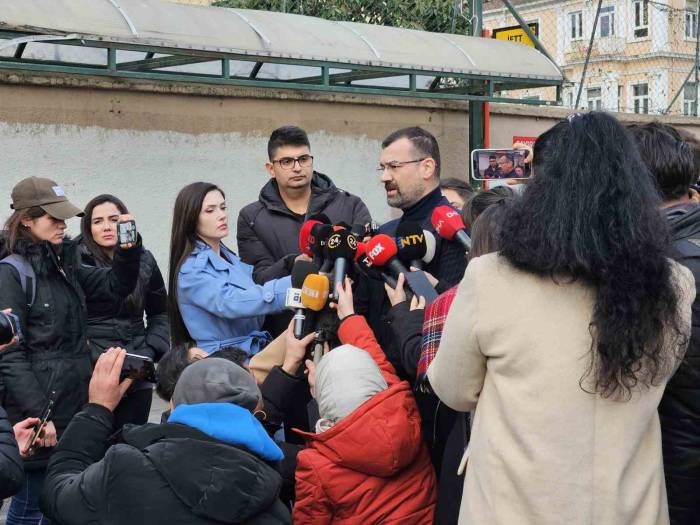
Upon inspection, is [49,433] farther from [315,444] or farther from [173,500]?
[173,500]

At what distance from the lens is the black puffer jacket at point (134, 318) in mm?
5547

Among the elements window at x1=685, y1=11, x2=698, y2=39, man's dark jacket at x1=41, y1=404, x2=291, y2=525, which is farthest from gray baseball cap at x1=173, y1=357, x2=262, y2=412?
window at x1=685, y1=11, x2=698, y2=39

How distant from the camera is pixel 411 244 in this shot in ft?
13.3

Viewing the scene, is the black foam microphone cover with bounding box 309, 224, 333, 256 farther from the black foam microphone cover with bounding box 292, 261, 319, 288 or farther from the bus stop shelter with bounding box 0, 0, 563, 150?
the bus stop shelter with bounding box 0, 0, 563, 150

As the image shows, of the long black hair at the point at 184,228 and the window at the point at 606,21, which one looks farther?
the window at the point at 606,21

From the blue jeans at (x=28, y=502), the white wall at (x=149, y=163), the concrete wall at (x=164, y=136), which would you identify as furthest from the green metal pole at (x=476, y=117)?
the blue jeans at (x=28, y=502)

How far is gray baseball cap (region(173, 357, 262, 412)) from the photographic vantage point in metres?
3.00

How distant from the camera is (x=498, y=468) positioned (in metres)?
2.76

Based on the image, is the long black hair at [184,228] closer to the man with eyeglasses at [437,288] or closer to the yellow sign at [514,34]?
the man with eyeglasses at [437,288]

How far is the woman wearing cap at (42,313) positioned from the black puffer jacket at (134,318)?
394 mm

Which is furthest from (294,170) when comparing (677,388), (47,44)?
(47,44)

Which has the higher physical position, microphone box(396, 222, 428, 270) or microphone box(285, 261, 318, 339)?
microphone box(396, 222, 428, 270)

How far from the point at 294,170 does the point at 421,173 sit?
95 cm

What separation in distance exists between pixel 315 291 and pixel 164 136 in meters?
5.17
